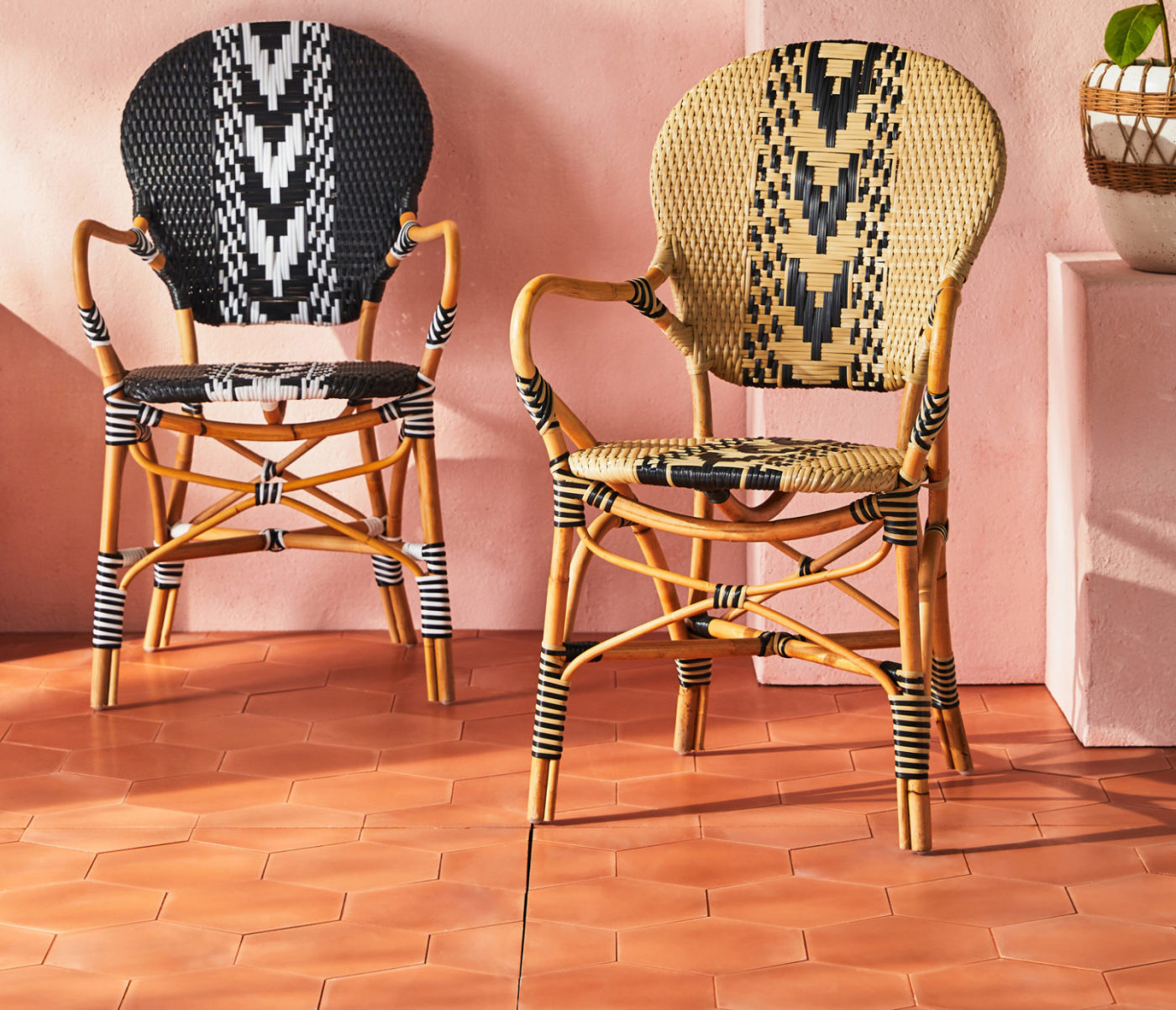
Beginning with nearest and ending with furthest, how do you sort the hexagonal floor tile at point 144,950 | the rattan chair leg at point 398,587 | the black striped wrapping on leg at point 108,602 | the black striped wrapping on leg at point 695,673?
the hexagonal floor tile at point 144,950 < the black striped wrapping on leg at point 695,673 < the black striped wrapping on leg at point 108,602 < the rattan chair leg at point 398,587

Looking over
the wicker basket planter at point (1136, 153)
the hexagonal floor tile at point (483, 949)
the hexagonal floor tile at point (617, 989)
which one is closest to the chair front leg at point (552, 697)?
the hexagonal floor tile at point (483, 949)

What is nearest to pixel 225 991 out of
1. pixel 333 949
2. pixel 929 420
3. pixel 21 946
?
pixel 333 949

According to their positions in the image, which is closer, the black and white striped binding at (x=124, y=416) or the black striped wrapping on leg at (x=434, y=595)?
the black and white striped binding at (x=124, y=416)

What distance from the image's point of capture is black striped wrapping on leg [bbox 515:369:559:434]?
2.10 meters

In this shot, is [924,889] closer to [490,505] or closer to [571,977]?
[571,977]

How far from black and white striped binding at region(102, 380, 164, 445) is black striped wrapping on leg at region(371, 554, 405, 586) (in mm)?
576

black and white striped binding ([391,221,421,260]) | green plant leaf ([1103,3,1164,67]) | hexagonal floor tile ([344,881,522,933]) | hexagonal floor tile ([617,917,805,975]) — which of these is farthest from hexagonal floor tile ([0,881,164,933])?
green plant leaf ([1103,3,1164,67])

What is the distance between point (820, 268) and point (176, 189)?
4.17 ft

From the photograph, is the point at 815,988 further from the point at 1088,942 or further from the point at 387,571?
the point at 387,571

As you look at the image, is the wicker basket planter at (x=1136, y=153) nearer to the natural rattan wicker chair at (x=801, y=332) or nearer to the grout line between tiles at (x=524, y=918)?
the natural rattan wicker chair at (x=801, y=332)

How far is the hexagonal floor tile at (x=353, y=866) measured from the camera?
6.64ft

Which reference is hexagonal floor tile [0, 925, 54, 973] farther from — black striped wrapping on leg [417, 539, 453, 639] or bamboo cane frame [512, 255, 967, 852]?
black striped wrapping on leg [417, 539, 453, 639]

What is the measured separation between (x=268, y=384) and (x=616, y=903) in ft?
3.53

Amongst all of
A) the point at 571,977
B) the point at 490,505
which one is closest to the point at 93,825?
the point at 571,977
